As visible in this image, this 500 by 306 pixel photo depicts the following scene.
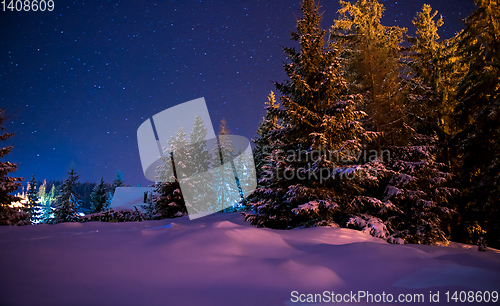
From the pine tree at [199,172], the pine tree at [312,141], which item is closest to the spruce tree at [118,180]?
the pine tree at [199,172]

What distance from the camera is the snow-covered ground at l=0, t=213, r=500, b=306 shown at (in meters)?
2.41

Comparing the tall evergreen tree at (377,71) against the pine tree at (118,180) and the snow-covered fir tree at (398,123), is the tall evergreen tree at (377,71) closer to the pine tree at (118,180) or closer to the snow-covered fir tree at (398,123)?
the snow-covered fir tree at (398,123)

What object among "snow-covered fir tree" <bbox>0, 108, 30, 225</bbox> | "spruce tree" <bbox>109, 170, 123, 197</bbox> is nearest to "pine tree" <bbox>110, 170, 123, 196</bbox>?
"spruce tree" <bbox>109, 170, 123, 197</bbox>

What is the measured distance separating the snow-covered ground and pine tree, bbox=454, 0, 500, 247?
9076 millimetres

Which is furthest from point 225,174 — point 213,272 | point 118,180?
point 118,180

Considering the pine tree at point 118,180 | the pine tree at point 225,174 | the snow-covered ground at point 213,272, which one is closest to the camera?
the snow-covered ground at point 213,272

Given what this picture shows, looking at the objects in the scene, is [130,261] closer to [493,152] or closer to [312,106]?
[312,106]

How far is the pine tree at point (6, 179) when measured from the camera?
1390 cm

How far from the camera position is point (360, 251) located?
3855mm

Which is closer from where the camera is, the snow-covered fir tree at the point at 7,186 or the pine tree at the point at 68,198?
the snow-covered fir tree at the point at 7,186

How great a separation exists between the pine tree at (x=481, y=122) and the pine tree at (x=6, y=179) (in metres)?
27.8

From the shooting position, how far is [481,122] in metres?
10.4

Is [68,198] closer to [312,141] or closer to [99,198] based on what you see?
[99,198]

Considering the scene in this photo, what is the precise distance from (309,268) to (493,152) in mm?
13837
